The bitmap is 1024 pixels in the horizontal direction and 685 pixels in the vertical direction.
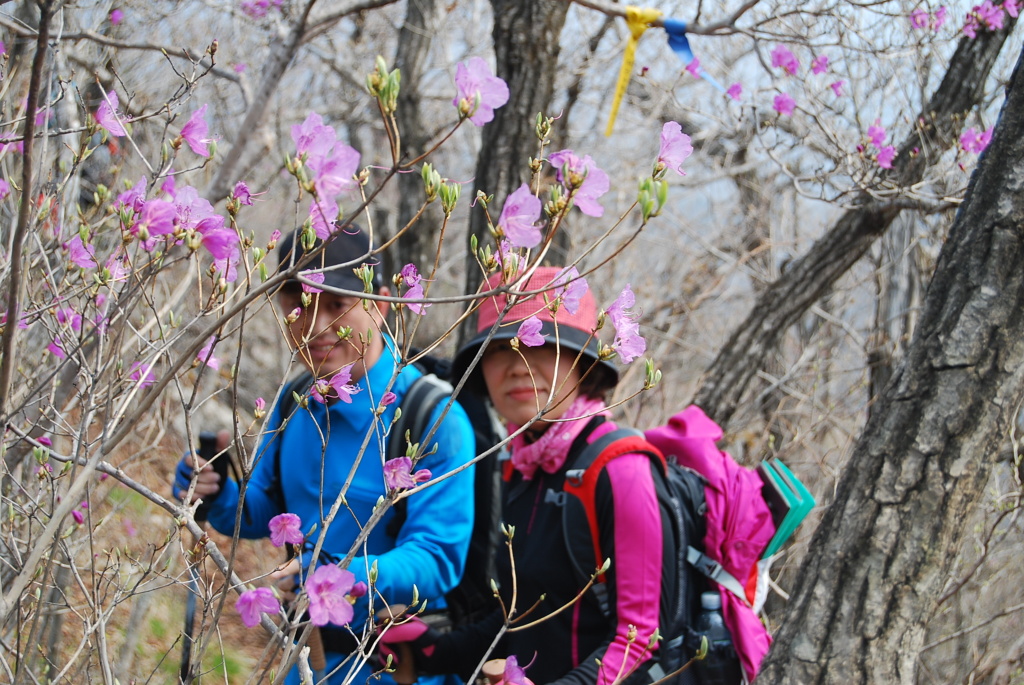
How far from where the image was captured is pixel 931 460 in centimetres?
157

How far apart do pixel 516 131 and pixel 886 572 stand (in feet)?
8.03

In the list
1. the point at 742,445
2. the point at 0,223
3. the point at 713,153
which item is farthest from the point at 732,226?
the point at 0,223

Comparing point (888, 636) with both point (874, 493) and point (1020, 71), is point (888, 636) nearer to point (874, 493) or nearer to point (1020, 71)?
point (874, 493)

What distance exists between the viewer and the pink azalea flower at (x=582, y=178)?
3.04ft

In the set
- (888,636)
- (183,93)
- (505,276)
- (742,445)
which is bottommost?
(742,445)

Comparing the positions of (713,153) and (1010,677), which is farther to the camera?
(713,153)

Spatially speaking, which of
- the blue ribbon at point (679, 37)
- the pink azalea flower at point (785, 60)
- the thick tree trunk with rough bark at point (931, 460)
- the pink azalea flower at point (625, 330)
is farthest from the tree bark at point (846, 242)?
the pink azalea flower at point (625, 330)

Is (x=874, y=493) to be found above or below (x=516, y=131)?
below

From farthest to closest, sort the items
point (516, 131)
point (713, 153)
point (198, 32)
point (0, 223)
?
point (713, 153), point (198, 32), point (516, 131), point (0, 223)

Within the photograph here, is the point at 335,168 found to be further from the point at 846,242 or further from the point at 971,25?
the point at 971,25

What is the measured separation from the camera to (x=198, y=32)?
6.42 metres

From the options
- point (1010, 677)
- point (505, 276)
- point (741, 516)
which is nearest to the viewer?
point (505, 276)

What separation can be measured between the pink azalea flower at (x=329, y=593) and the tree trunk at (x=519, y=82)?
251 cm

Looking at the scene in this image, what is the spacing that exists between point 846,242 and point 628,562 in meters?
2.32
